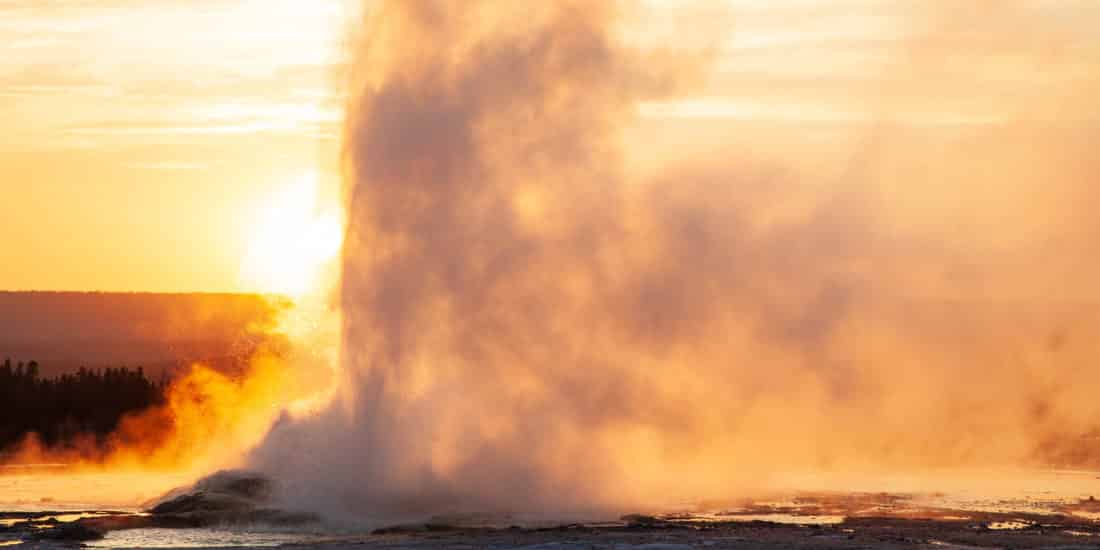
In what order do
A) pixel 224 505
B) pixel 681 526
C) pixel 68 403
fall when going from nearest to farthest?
pixel 681 526 < pixel 224 505 < pixel 68 403

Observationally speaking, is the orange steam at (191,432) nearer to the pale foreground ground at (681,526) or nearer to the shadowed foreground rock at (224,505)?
the shadowed foreground rock at (224,505)

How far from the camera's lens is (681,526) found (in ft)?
93.1

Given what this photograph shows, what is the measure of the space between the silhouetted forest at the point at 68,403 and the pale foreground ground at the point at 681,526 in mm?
20827

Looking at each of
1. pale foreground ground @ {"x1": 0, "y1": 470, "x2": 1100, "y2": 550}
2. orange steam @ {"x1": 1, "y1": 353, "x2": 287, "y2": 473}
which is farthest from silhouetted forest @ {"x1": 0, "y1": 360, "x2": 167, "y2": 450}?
pale foreground ground @ {"x1": 0, "y1": 470, "x2": 1100, "y2": 550}

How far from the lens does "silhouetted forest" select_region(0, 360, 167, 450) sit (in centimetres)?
5547

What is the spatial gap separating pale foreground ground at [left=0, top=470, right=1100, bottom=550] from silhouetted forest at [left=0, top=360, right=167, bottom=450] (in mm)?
20827

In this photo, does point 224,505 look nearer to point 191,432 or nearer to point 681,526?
point 681,526

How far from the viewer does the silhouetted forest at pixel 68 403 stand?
55.5m

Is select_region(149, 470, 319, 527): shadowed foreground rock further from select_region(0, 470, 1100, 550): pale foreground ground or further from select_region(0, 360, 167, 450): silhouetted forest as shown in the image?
select_region(0, 360, 167, 450): silhouetted forest

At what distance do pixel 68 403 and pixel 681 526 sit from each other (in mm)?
35548

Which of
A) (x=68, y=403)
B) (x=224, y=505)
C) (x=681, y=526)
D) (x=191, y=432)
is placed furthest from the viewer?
(x=68, y=403)

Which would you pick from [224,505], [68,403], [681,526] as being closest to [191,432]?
[68,403]

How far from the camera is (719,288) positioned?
136ft

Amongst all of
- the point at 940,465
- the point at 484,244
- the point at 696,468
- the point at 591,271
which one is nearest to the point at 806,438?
the point at 940,465
